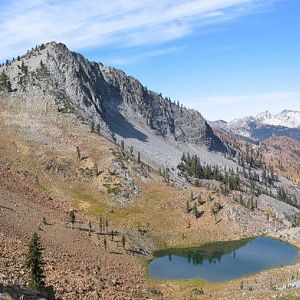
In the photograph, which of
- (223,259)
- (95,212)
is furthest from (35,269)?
(95,212)

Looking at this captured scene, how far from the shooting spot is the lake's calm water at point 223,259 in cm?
9534

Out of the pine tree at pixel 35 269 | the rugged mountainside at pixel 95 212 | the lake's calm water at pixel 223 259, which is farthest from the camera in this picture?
the lake's calm water at pixel 223 259

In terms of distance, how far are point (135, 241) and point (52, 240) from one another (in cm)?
2823

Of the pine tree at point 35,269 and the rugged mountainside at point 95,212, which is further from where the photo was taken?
the rugged mountainside at point 95,212

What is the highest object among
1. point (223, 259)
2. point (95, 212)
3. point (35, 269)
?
point (35, 269)

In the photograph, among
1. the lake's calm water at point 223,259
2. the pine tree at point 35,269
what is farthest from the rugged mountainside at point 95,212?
the lake's calm water at point 223,259

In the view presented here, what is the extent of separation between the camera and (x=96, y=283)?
70812mm

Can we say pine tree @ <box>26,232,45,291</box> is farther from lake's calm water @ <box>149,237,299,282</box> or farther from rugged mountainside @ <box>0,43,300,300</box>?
lake's calm water @ <box>149,237,299,282</box>

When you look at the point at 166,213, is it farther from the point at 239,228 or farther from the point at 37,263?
the point at 37,263

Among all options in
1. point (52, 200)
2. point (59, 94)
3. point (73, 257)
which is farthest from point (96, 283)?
point (59, 94)

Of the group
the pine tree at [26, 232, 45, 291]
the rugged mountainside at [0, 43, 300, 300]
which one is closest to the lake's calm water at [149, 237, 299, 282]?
the rugged mountainside at [0, 43, 300, 300]

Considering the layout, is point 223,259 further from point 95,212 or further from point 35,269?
point 35,269

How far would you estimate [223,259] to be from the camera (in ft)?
358

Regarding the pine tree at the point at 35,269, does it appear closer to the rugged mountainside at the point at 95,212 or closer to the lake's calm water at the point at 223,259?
the rugged mountainside at the point at 95,212
